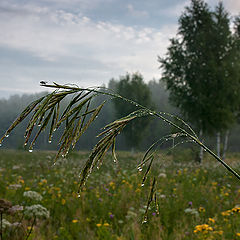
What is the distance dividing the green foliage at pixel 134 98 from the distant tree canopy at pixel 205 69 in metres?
12.9

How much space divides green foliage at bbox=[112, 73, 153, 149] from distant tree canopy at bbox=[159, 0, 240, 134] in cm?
1291

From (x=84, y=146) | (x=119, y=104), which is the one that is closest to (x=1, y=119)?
(x=84, y=146)

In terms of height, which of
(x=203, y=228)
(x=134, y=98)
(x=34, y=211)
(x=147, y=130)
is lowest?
(x=34, y=211)

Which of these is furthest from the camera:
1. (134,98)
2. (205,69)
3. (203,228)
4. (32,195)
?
(134,98)

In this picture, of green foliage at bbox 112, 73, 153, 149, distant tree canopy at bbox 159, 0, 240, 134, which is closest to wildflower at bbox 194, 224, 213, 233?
distant tree canopy at bbox 159, 0, 240, 134

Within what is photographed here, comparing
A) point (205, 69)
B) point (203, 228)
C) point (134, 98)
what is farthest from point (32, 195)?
point (134, 98)

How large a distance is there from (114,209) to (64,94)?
4021mm

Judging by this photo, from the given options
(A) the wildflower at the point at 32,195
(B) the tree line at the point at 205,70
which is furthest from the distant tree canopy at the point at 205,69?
(A) the wildflower at the point at 32,195

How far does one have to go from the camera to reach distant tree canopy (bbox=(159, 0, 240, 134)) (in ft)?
49.4

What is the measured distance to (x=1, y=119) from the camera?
113m

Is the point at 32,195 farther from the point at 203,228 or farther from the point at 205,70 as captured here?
the point at 205,70

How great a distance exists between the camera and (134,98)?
29344mm

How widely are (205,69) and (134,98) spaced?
14416 mm

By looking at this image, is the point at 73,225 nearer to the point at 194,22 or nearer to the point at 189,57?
the point at 189,57
